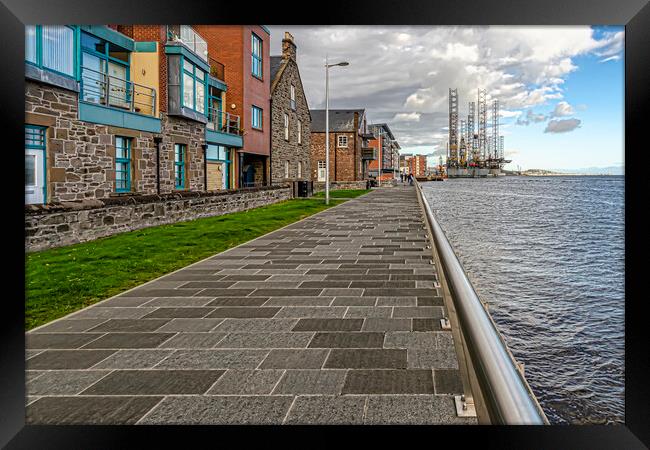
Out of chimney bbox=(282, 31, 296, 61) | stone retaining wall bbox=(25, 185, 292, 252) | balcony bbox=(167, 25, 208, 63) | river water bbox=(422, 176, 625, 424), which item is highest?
chimney bbox=(282, 31, 296, 61)

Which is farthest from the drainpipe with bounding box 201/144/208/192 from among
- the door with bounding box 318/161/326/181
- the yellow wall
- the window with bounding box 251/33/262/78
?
the door with bounding box 318/161/326/181

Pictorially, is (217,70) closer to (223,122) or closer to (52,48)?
(223,122)

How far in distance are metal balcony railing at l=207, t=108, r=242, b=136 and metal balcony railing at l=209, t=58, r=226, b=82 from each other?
192 cm

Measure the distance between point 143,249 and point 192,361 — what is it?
803cm

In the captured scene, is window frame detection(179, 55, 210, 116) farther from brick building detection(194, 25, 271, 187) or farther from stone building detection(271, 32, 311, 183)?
stone building detection(271, 32, 311, 183)

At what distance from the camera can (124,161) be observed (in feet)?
64.5

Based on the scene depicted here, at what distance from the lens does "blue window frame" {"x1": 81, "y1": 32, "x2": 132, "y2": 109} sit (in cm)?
1862

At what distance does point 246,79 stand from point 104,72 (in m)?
11.2

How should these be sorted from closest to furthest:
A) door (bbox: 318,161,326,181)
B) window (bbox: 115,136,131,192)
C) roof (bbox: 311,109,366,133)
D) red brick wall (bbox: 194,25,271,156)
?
1. window (bbox: 115,136,131,192)
2. red brick wall (bbox: 194,25,271,156)
3. door (bbox: 318,161,326,181)
4. roof (bbox: 311,109,366,133)

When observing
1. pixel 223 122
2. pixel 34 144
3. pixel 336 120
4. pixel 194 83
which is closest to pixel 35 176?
pixel 34 144

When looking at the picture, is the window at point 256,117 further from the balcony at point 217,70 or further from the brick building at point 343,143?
the brick building at point 343,143

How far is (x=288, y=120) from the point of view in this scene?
38.6 meters

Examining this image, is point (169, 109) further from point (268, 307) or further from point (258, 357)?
point (258, 357)

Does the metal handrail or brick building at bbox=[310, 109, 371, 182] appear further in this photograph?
brick building at bbox=[310, 109, 371, 182]
